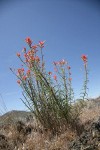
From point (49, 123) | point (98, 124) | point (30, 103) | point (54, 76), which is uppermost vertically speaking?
point (54, 76)

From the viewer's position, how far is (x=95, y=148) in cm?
381

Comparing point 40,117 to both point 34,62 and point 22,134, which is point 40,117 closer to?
point 22,134

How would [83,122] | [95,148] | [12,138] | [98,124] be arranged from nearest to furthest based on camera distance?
[95,148] < [98,124] < [12,138] < [83,122]

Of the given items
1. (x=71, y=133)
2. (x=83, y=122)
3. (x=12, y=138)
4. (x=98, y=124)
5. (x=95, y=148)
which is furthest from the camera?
(x=83, y=122)

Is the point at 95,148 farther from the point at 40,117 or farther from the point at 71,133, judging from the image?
the point at 40,117

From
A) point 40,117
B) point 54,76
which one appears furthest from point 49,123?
point 54,76

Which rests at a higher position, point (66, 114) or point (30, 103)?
point (30, 103)

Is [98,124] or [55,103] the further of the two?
[55,103]

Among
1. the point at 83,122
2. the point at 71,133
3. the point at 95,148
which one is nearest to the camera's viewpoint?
the point at 95,148

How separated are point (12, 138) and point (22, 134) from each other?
14.9 inches

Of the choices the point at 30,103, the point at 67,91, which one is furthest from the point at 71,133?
the point at 30,103

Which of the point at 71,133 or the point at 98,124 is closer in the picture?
the point at 98,124

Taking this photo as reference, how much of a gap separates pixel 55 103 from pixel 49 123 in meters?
0.62

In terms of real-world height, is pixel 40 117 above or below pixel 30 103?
below
